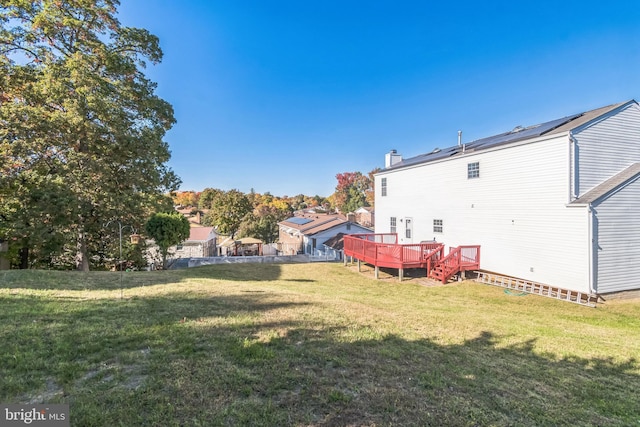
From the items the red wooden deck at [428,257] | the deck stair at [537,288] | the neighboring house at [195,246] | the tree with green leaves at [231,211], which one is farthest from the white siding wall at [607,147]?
the tree with green leaves at [231,211]

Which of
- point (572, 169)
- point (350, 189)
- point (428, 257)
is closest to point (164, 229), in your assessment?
point (428, 257)

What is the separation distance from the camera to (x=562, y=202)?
35.9 ft

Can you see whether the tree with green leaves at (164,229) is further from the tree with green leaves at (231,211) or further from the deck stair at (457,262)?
the tree with green leaves at (231,211)

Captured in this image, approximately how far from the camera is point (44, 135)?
1181cm

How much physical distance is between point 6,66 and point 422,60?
77.8ft

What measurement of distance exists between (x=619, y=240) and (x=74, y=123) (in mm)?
22220

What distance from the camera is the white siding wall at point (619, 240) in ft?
33.8

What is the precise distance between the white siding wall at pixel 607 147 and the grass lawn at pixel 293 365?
6.91 metres

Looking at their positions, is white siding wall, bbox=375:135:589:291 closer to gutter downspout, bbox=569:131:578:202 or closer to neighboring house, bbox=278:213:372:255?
gutter downspout, bbox=569:131:578:202

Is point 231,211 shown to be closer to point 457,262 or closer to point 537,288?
point 457,262

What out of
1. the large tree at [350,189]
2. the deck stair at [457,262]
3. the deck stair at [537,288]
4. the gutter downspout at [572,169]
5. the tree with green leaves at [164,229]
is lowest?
the deck stair at [537,288]

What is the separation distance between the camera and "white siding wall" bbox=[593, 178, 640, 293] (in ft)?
33.8

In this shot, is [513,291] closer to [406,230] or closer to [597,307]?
[597,307]

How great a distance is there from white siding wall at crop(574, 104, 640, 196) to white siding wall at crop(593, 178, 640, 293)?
3.04ft
